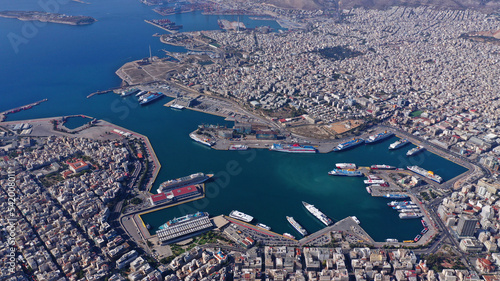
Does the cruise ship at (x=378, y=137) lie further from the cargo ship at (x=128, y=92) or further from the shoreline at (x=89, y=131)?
the cargo ship at (x=128, y=92)

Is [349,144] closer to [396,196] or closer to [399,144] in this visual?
[399,144]

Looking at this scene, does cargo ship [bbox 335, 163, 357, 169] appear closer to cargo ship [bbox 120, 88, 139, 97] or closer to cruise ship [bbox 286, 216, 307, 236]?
cruise ship [bbox 286, 216, 307, 236]

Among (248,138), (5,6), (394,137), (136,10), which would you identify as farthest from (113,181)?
(5,6)

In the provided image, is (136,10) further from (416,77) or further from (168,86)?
(416,77)

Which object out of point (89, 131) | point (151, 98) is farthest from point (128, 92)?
point (89, 131)

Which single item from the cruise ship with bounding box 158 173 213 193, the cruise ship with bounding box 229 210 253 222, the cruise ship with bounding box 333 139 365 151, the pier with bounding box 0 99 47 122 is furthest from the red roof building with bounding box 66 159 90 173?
the cruise ship with bounding box 333 139 365 151
